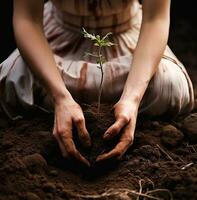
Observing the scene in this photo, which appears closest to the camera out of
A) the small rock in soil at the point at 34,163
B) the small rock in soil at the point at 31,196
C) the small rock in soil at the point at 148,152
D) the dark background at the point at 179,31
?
the small rock in soil at the point at 31,196

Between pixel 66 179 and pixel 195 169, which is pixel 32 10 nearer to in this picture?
pixel 66 179

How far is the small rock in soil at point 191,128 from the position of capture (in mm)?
2712

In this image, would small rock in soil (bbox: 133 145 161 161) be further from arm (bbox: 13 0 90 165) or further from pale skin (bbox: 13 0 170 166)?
arm (bbox: 13 0 90 165)

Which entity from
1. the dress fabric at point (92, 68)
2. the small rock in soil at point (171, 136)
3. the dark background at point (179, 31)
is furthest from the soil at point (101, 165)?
the dark background at point (179, 31)

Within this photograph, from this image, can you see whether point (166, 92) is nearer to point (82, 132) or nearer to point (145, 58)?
point (145, 58)

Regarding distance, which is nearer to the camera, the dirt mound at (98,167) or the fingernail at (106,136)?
the dirt mound at (98,167)

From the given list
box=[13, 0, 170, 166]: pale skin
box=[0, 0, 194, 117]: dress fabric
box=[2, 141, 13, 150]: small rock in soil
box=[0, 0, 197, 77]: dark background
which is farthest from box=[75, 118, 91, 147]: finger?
box=[0, 0, 197, 77]: dark background

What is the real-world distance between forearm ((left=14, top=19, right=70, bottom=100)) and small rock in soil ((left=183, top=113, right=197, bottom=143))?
20.9 inches

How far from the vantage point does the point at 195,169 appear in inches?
93.7

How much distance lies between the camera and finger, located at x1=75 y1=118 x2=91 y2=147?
246 cm

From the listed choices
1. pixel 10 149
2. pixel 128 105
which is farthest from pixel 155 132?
pixel 10 149

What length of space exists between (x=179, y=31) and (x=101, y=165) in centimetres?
206

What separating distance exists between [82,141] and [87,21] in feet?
2.44

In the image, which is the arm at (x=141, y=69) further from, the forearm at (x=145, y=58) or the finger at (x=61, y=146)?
the finger at (x=61, y=146)
